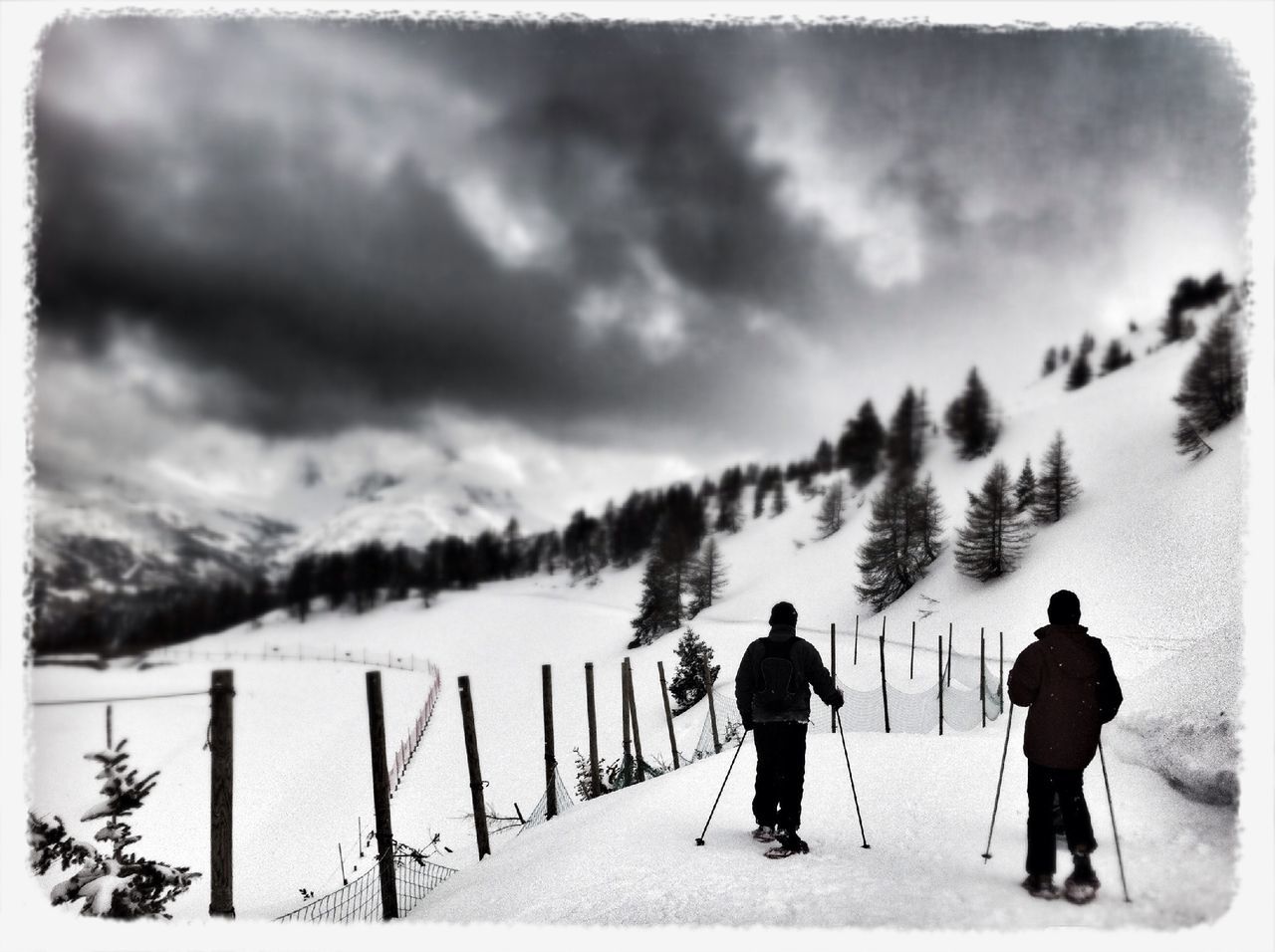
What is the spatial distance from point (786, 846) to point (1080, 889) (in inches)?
70.8

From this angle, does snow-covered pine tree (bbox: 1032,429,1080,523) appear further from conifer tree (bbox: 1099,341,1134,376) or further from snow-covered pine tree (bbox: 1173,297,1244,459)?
conifer tree (bbox: 1099,341,1134,376)

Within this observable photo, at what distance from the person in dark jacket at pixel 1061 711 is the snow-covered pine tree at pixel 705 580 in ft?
17.9

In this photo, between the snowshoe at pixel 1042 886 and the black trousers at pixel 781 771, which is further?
the black trousers at pixel 781 771

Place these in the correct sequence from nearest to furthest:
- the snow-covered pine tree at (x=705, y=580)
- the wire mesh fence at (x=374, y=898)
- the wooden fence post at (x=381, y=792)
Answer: the wooden fence post at (x=381, y=792), the wire mesh fence at (x=374, y=898), the snow-covered pine tree at (x=705, y=580)

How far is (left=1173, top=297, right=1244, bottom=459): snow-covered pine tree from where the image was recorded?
461 centimetres

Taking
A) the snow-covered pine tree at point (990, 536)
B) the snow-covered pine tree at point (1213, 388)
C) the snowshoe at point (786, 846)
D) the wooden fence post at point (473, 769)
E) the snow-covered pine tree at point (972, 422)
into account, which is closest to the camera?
the snowshoe at point (786, 846)

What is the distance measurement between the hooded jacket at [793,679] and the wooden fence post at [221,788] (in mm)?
3832

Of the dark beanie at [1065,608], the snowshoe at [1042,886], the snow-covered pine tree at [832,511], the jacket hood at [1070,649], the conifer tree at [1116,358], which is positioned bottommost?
the snowshoe at [1042,886]

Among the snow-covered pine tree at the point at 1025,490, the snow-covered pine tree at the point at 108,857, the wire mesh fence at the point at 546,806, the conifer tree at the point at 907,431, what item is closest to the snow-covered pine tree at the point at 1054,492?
the snow-covered pine tree at the point at 1025,490

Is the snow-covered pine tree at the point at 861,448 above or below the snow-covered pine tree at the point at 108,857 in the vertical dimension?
above

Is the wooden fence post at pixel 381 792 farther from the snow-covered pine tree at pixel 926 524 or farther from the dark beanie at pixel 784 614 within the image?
the snow-covered pine tree at pixel 926 524

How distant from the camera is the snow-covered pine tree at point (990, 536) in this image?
7.20 meters

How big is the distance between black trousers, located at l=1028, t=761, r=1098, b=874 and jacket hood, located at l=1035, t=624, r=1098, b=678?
0.61 meters

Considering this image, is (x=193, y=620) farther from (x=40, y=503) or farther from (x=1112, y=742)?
(x=1112, y=742)
